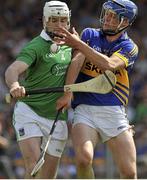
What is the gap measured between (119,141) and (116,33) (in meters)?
1.04

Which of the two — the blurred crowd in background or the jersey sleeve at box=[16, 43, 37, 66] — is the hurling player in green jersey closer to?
the jersey sleeve at box=[16, 43, 37, 66]

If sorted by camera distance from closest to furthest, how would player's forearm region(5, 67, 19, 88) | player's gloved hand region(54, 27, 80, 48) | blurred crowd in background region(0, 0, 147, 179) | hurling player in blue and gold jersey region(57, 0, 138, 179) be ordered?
player's gloved hand region(54, 27, 80, 48)
player's forearm region(5, 67, 19, 88)
hurling player in blue and gold jersey region(57, 0, 138, 179)
blurred crowd in background region(0, 0, 147, 179)

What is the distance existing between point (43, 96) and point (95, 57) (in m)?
0.83

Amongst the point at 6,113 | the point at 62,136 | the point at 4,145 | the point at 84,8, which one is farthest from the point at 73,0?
the point at 62,136

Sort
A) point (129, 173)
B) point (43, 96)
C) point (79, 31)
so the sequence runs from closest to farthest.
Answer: point (129, 173) → point (43, 96) → point (79, 31)

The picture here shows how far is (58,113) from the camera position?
352 inches

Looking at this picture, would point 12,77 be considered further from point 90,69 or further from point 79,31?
point 79,31

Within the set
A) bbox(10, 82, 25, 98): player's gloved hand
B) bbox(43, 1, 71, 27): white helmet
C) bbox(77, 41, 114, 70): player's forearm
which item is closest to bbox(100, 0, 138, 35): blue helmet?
bbox(43, 1, 71, 27): white helmet

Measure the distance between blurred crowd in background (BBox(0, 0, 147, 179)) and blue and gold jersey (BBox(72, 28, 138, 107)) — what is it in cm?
266

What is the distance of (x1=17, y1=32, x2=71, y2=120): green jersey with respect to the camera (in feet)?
29.3

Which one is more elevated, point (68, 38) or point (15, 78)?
point (68, 38)

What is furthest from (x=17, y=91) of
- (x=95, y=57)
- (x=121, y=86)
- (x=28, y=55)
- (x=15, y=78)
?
(x=121, y=86)

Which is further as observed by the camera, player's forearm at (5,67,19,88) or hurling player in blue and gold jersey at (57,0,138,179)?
hurling player in blue and gold jersey at (57,0,138,179)

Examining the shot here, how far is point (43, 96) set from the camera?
9.10 m
